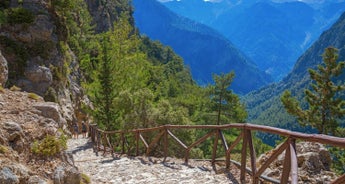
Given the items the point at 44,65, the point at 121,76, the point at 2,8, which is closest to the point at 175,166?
the point at 44,65

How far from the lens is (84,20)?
6019cm

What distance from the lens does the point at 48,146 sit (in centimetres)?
711

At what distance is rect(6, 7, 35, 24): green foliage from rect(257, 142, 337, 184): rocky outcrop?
73.0 ft

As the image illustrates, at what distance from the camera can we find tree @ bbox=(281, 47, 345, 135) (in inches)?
1169

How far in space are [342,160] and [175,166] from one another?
2404cm

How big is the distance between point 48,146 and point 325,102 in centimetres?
2762

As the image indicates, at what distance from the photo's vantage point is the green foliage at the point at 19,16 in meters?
24.8

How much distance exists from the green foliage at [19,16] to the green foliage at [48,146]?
2035 cm

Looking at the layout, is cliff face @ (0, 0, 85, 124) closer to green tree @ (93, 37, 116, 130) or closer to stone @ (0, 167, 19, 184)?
green tree @ (93, 37, 116, 130)

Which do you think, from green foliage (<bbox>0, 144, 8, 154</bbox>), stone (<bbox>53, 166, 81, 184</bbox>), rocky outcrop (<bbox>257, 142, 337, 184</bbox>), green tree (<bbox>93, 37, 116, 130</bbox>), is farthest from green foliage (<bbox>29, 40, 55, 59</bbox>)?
rocky outcrop (<bbox>257, 142, 337, 184</bbox>)

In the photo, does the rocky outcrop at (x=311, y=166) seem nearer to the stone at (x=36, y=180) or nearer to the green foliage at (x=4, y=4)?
the stone at (x=36, y=180)

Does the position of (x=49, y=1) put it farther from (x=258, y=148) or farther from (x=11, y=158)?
(x=258, y=148)

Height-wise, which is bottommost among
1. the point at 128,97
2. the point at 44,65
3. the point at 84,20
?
the point at 128,97

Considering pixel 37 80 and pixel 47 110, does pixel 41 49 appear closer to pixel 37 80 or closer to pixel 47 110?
pixel 37 80
